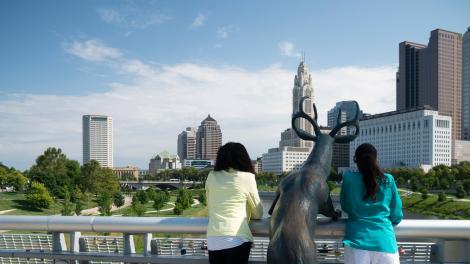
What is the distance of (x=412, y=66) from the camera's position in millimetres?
161625

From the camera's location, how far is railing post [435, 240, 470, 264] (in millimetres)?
3670

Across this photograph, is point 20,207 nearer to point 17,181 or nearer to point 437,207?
point 17,181

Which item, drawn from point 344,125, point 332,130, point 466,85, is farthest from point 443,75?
point 332,130

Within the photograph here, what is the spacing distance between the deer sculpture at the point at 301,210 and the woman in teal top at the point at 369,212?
20 cm

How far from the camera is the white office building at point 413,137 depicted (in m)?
117

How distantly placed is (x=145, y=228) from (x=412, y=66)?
171654 millimetres

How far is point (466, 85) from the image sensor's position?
144875mm

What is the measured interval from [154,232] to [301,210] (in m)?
1.32

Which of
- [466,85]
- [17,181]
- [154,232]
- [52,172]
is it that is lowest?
[17,181]

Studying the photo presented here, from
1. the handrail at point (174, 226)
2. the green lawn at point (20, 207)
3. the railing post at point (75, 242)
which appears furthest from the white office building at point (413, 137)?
the railing post at point (75, 242)

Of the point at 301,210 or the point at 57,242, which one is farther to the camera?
the point at 57,242

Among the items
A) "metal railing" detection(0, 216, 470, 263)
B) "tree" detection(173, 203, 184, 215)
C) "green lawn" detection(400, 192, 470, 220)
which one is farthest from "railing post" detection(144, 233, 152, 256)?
"green lawn" detection(400, 192, 470, 220)

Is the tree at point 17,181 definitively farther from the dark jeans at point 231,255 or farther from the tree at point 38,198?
the dark jeans at point 231,255

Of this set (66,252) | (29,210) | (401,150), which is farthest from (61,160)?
(401,150)
